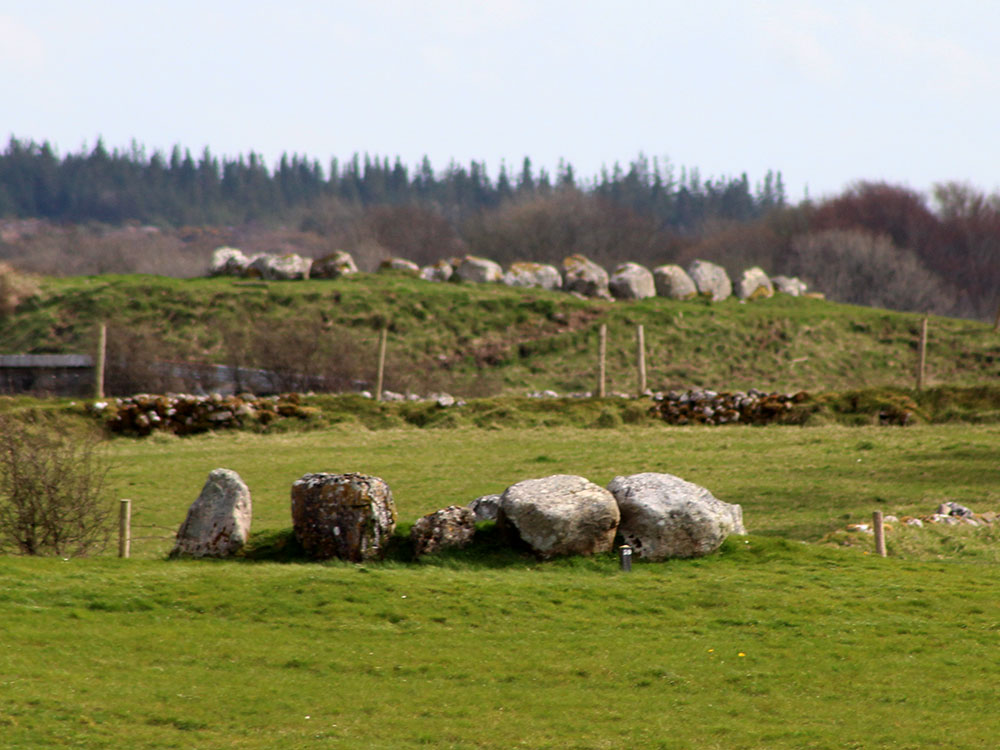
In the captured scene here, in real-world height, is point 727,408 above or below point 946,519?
above

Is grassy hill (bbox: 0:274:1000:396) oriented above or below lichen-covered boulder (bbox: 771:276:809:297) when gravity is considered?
below

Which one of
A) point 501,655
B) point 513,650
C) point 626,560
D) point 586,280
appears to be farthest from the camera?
point 586,280

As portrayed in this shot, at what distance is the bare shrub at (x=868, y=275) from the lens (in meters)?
94.2

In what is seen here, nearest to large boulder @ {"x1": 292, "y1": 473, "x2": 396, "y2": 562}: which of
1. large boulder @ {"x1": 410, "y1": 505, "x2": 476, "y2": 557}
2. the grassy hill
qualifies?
large boulder @ {"x1": 410, "y1": 505, "x2": 476, "y2": 557}

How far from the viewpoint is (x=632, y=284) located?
2352 inches

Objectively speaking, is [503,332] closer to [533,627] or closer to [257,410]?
[257,410]

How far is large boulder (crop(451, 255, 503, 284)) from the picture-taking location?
62.0 metres

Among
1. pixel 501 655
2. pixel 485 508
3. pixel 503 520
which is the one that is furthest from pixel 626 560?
pixel 501 655

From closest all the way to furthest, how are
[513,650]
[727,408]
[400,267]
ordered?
[513,650] < [727,408] < [400,267]

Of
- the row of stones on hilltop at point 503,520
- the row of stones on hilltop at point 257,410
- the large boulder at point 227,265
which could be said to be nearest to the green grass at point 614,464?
the row of stones on hilltop at point 257,410

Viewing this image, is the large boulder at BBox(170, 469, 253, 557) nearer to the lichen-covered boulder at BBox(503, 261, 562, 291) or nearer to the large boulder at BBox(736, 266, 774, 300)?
the lichen-covered boulder at BBox(503, 261, 562, 291)

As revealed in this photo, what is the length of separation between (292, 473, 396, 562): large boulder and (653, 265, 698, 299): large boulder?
151ft

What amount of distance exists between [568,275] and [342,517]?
47.1m

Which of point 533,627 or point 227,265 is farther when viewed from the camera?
point 227,265
